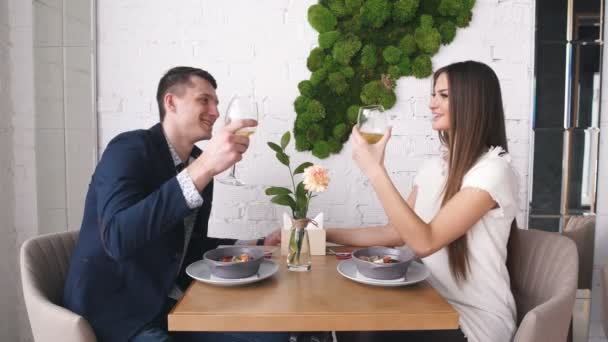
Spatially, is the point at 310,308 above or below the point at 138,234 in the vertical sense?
below

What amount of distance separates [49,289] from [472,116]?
1275 millimetres

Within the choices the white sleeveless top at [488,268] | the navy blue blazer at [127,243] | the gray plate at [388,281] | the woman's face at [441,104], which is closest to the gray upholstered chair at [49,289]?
the navy blue blazer at [127,243]

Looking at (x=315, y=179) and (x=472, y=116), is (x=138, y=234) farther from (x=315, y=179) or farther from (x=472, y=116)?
(x=472, y=116)

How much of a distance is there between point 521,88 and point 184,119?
1.47 metres

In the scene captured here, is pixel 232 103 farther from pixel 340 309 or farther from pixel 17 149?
pixel 17 149

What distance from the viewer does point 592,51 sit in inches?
76.4

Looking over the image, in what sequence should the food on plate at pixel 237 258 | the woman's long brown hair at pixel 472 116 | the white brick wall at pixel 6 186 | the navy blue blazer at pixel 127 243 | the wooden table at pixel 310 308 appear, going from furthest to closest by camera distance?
the white brick wall at pixel 6 186
the woman's long brown hair at pixel 472 116
the food on plate at pixel 237 258
the navy blue blazer at pixel 127 243
the wooden table at pixel 310 308

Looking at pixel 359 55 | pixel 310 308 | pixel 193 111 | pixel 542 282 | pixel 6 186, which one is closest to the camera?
pixel 310 308

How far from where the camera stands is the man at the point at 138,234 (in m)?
1.05

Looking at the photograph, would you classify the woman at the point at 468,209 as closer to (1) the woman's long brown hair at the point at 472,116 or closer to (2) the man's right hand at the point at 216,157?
(1) the woman's long brown hair at the point at 472,116

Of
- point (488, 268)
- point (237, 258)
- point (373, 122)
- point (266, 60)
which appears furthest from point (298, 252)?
point (266, 60)

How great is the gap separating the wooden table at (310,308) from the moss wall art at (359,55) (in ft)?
3.26

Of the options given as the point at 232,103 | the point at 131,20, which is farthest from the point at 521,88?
the point at 131,20

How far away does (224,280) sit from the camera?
106 cm
